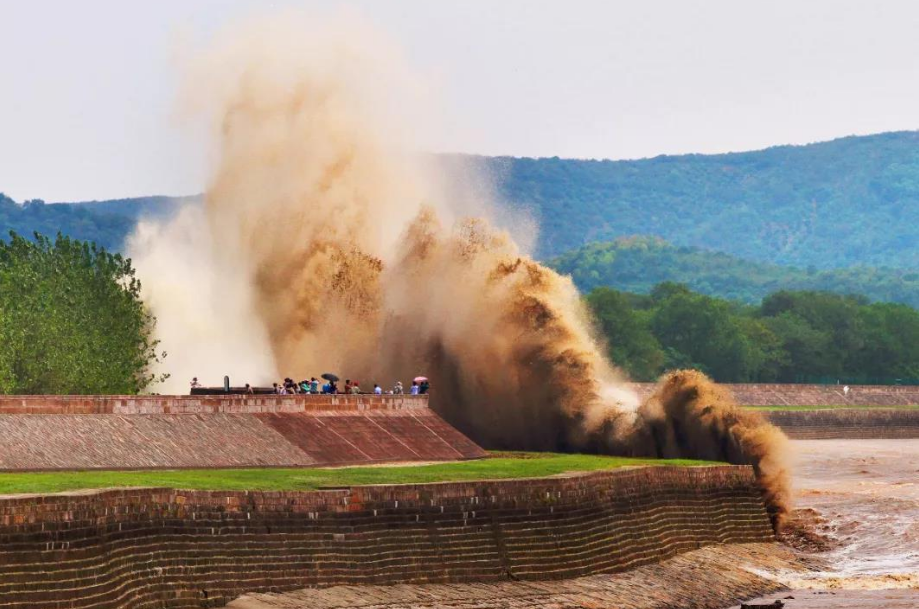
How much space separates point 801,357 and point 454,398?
399ft

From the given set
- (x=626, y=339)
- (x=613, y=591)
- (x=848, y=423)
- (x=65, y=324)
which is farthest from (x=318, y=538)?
(x=626, y=339)

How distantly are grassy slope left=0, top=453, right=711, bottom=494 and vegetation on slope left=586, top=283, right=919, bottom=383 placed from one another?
123 m

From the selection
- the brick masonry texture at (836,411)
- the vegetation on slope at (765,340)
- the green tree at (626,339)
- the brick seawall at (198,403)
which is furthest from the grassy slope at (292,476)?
the vegetation on slope at (765,340)

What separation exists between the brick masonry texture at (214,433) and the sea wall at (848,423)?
6769 centimetres

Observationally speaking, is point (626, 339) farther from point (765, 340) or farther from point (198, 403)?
point (198, 403)

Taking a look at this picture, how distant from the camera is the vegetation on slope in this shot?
177 meters

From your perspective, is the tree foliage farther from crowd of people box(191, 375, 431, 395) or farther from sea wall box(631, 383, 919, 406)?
sea wall box(631, 383, 919, 406)

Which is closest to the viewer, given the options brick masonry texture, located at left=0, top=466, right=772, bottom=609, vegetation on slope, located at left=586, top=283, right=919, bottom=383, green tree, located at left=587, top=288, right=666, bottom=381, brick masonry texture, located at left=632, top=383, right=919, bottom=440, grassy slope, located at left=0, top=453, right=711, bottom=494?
brick masonry texture, located at left=0, top=466, right=772, bottom=609

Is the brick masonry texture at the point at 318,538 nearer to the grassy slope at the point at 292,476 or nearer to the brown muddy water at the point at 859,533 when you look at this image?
the grassy slope at the point at 292,476

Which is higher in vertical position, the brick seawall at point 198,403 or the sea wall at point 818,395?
the sea wall at point 818,395

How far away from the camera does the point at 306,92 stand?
8400 cm

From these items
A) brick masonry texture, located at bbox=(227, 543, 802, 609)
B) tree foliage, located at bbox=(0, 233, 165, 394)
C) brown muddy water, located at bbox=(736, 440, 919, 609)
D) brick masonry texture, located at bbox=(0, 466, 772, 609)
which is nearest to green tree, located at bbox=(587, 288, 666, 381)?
brown muddy water, located at bbox=(736, 440, 919, 609)

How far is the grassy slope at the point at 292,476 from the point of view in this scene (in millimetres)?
36594

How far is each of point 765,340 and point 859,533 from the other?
130941mm
